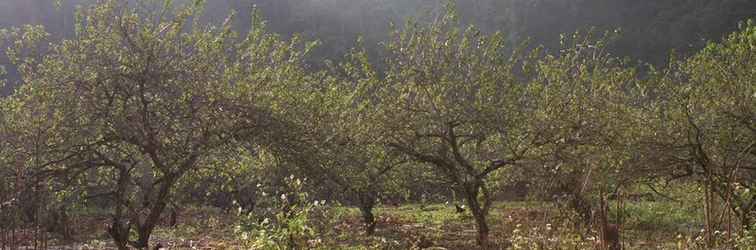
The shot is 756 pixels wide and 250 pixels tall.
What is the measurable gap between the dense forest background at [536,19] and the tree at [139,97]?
32375mm

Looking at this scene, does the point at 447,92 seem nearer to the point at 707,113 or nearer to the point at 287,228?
the point at 707,113

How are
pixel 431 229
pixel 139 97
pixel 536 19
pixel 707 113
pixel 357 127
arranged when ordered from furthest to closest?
pixel 536 19 < pixel 431 229 < pixel 357 127 < pixel 707 113 < pixel 139 97

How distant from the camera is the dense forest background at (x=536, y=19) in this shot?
46.4 meters

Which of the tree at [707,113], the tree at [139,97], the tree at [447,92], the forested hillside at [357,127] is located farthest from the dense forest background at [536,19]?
the tree at [139,97]

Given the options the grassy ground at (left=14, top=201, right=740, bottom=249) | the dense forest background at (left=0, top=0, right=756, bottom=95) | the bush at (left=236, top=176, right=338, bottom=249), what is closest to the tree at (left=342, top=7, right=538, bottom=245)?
the grassy ground at (left=14, top=201, right=740, bottom=249)

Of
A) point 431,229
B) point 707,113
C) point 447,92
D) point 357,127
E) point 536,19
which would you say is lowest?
point 431,229

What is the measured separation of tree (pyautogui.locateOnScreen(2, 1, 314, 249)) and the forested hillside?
31mm

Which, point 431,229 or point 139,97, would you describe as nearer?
point 139,97

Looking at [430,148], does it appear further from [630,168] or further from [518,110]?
[630,168]

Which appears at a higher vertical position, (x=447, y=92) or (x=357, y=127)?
(x=447, y=92)

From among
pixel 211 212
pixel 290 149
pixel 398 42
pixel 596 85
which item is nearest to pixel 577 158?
pixel 596 85

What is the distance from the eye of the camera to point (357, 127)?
534 inches

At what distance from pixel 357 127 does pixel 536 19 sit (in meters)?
43.4

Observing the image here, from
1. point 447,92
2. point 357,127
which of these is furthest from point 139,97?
point 447,92
